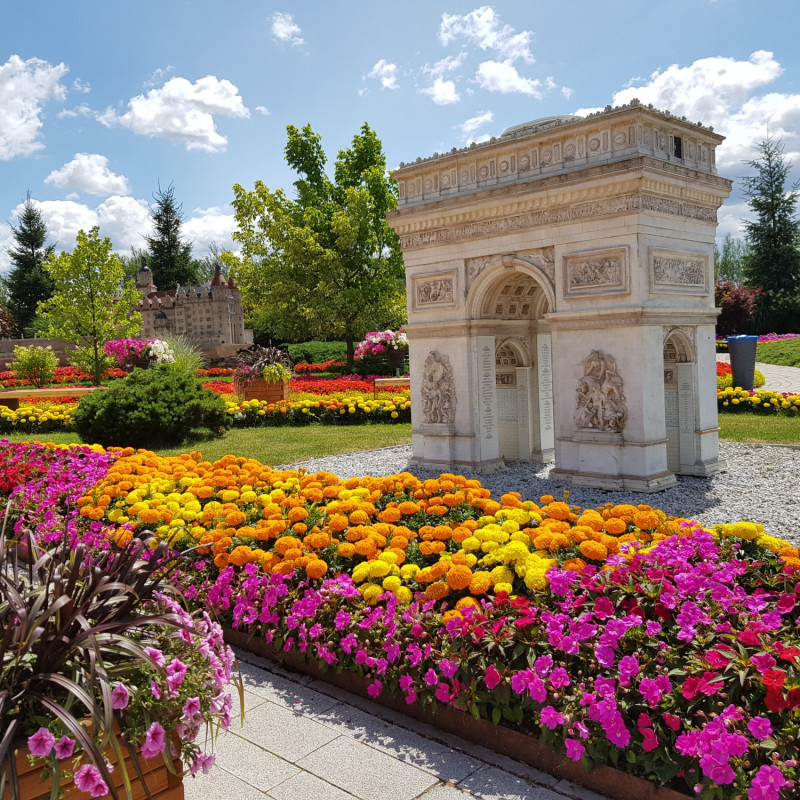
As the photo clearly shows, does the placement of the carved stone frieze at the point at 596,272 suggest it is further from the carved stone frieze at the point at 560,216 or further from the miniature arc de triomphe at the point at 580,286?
the carved stone frieze at the point at 560,216

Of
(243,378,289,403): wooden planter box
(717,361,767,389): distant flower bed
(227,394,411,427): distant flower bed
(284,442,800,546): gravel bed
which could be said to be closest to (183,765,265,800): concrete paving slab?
(284,442,800,546): gravel bed

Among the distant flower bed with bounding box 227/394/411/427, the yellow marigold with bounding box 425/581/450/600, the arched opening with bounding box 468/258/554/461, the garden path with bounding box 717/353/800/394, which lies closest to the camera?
the yellow marigold with bounding box 425/581/450/600

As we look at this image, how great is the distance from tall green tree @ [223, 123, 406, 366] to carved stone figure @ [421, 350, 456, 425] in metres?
18.4

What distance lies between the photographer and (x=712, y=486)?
10.0 m

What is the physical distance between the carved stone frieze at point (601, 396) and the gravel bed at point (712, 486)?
95cm

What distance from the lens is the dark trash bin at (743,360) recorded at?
1977 cm

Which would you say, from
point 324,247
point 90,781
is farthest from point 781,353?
point 90,781

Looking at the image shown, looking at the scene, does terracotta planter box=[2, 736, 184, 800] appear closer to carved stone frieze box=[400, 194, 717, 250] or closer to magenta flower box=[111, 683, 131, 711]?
magenta flower box=[111, 683, 131, 711]

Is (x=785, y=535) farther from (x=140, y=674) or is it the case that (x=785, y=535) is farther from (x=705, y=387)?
(x=140, y=674)

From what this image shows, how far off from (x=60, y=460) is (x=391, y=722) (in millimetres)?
6915

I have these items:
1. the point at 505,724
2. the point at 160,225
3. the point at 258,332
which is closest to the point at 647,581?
the point at 505,724

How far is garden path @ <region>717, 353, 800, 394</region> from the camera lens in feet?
74.0

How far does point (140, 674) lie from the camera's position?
9.42 ft

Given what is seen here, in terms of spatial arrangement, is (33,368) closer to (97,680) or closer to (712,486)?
(712,486)
